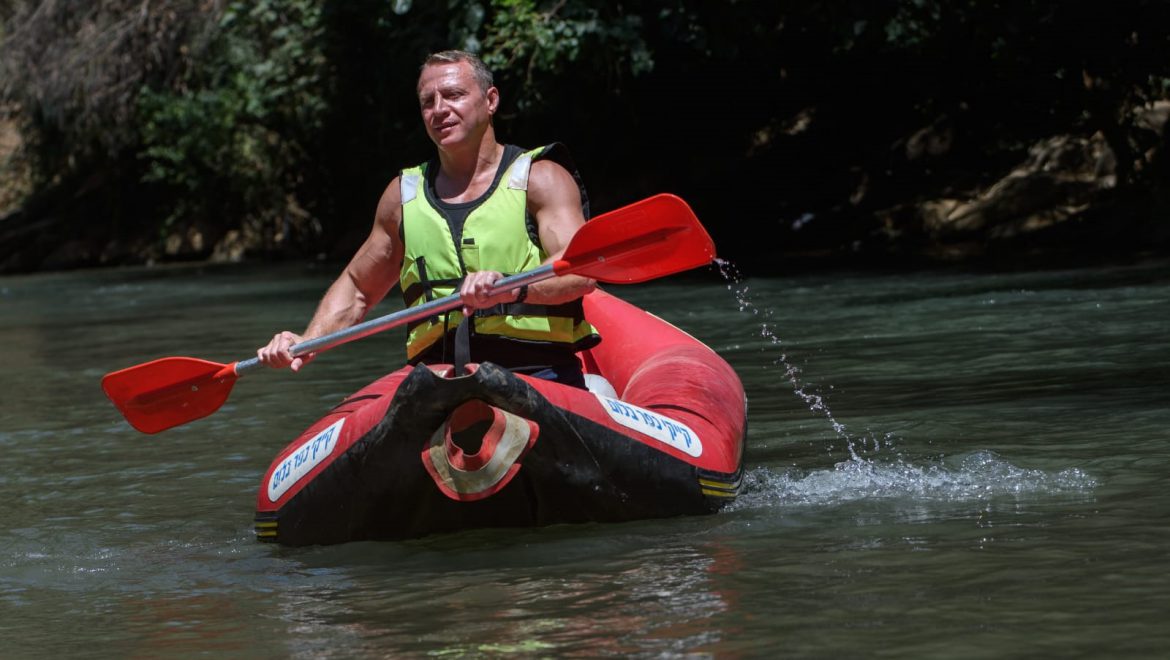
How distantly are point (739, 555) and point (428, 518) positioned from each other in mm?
710

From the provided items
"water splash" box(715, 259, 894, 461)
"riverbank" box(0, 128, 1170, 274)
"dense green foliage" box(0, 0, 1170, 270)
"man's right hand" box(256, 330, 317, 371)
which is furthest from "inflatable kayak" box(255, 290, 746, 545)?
"dense green foliage" box(0, 0, 1170, 270)

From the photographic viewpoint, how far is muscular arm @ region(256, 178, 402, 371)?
425cm

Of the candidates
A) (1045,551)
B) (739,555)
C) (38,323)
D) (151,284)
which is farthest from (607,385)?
(151,284)

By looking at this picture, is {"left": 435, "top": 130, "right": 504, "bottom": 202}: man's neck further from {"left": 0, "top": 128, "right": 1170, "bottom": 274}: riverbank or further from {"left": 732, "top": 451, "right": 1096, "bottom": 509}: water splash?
{"left": 0, "top": 128, "right": 1170, "bottom": 274}: riverbank

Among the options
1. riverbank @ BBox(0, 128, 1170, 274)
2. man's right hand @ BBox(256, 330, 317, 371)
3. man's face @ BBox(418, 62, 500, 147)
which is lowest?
riverbank @ BBox(0, 128, 1170, 274)

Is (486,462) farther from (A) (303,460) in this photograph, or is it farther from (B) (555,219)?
(B) (555,219)

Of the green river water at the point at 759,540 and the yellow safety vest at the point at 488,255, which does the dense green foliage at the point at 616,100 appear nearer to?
the green river water at the point at 759,540

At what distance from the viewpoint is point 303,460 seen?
153 inches

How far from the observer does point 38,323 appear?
11.3m

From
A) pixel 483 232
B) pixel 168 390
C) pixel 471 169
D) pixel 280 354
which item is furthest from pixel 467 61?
pixel 168 390

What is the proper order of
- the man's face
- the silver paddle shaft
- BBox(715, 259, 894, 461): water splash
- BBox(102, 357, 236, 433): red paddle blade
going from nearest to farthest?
the silver paddle shaft
the man's face
BBox(102, 357, 236, 433): red paddle blade
BBox(715, 259, 894, 461): water splash

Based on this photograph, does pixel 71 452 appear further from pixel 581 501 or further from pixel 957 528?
pixel 957 528

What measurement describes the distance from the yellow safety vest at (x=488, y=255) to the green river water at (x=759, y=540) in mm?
484

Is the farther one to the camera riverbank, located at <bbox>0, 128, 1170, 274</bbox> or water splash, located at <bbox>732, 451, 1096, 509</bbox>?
riverbank, located at <bbox>0, 128, 1170, 274</bbox>
